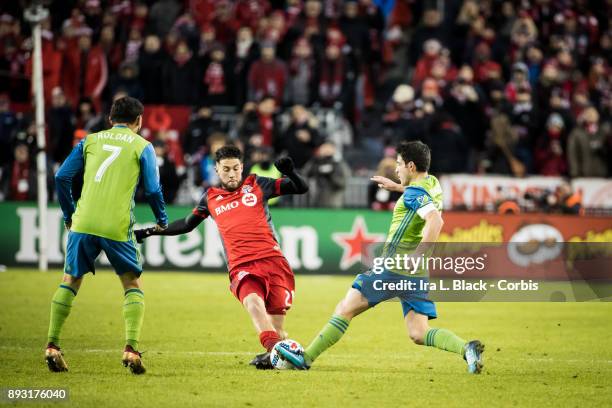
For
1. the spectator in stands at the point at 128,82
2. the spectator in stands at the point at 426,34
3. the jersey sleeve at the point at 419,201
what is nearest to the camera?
the jersey sleeve at the point at 419,201

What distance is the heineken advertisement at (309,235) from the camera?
68.5ft

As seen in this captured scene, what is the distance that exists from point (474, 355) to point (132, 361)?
2761 millimetres

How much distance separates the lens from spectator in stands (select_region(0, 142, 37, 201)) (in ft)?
70.9

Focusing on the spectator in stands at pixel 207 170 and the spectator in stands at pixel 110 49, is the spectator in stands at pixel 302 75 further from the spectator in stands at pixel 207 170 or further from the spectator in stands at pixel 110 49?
the spectator in stands at pixel 110 49

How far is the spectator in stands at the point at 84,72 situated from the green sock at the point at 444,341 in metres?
14.9

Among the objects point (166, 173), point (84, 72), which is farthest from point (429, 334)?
point (84, 72)

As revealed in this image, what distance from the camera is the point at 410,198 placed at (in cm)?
941

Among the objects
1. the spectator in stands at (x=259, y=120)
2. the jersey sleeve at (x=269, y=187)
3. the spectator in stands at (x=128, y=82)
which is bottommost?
the jersey sleeve at (x=269, y=187)

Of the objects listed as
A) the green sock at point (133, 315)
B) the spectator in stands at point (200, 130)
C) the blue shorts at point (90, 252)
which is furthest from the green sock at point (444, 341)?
the spectator in stands at point (200, 130)

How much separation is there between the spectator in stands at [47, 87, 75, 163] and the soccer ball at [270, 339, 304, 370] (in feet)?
43.4

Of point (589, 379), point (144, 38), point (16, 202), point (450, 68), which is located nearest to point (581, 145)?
point (450, 68)

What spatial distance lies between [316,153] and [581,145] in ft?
16.5

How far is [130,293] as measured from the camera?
970 cm

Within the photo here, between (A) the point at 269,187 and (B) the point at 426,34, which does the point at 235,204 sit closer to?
(A) the point at 269,187
